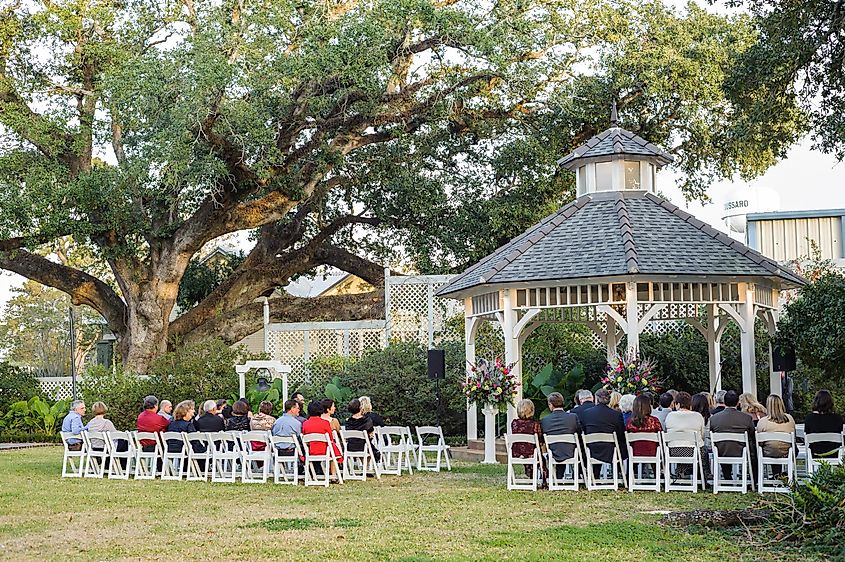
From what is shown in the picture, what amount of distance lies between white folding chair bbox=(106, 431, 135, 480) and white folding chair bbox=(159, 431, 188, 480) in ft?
1.49

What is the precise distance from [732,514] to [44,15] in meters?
21.0

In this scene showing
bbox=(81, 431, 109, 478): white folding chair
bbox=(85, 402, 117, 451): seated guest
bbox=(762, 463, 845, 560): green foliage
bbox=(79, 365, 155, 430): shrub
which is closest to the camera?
bbox=(762, 463, 845, 560): green foliage

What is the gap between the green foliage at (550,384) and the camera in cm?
2056

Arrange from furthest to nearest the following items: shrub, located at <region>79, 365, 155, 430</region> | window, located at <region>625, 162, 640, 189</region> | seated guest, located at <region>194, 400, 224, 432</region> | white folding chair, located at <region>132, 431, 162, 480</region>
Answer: shrub, located at <region>79, 365, 155, 430</region>, window, located at <region>625, 162, 640, 189</region>, white folding chair, located at <region>132, 431, 162, 480</region>, seated guest, located at <region>194, 400, 224, 432</region>

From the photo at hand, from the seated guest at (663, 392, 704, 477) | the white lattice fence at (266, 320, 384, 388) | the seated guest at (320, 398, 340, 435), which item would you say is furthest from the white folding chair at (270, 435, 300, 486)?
the white lattice fence at (266, 320, 384, 388)

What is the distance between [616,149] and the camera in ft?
60.8

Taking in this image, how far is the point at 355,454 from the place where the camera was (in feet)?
47.5

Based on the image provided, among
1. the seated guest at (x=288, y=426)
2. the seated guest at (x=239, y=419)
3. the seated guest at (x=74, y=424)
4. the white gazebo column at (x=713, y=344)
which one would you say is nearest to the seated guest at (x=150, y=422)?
the seated guest at (x=239, y=419)

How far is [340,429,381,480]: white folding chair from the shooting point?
14484 millimetres

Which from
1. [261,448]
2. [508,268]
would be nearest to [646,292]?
[508,268]

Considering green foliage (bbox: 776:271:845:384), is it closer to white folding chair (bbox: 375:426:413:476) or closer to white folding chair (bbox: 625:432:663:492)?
white folding chair (bbox: 625:432:663:492)

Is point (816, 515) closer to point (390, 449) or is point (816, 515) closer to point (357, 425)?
point (357, 425)

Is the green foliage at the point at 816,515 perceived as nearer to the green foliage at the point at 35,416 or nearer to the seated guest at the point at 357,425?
the seated guest at the point at 357,425

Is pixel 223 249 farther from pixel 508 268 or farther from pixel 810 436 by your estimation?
pixel 810 436
